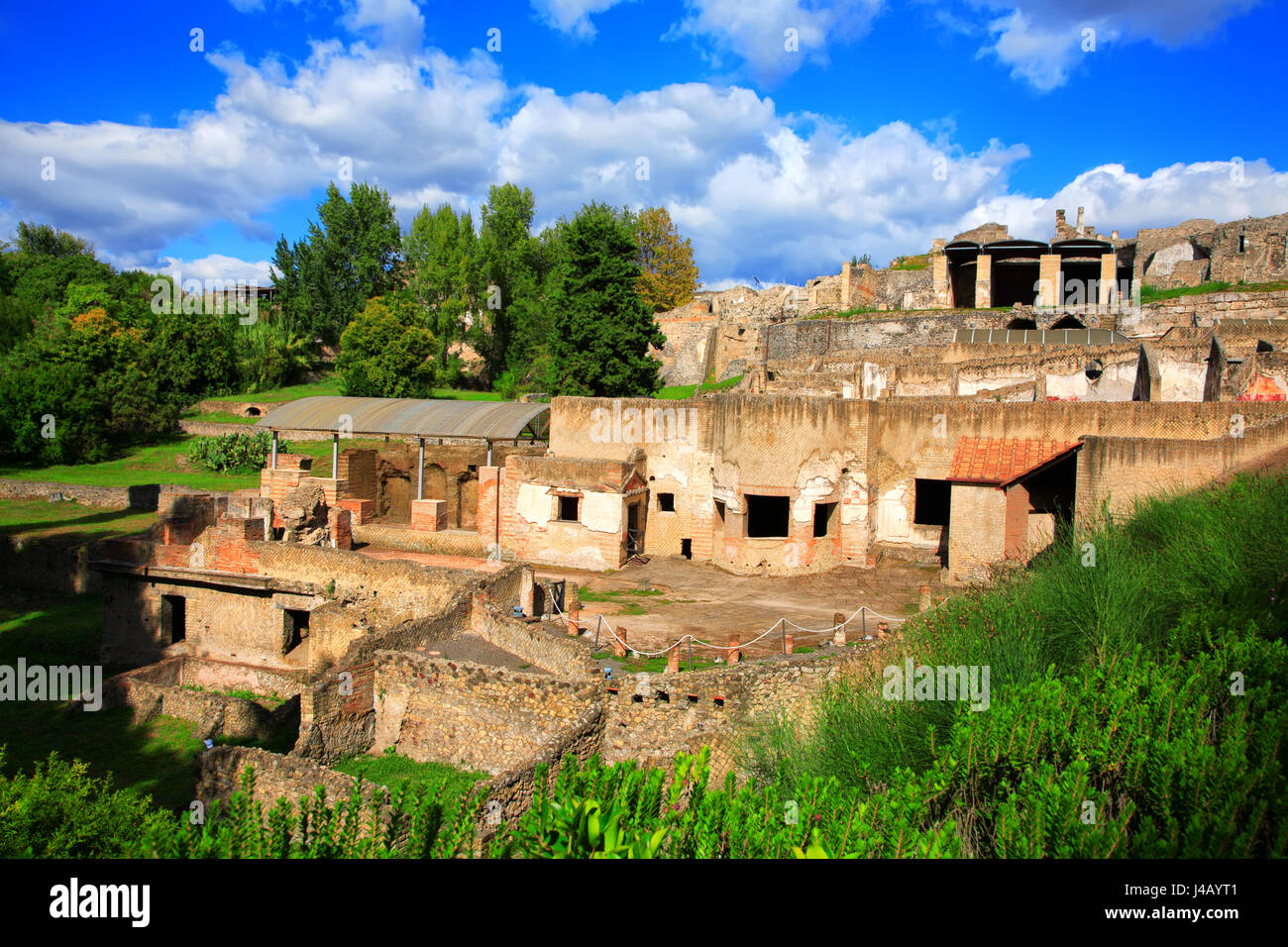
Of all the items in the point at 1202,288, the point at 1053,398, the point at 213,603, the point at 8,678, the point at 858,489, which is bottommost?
the point at 8,678

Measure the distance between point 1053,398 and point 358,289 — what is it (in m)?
47.4

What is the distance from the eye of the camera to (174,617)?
1705 cm

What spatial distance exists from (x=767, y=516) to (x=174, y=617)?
48.0ft

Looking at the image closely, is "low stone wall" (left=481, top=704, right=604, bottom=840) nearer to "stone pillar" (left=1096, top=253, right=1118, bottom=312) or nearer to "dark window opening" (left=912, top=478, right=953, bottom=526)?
"dark window opening" (left=912, top=478, right=953, bottom=526)

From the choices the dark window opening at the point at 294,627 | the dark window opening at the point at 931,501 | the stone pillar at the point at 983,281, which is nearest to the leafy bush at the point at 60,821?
the dark window opening at the point at 294,627

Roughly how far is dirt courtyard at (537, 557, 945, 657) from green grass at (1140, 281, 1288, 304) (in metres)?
23.2

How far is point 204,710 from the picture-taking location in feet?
43.6

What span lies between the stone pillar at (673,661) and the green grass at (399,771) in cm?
A: 288

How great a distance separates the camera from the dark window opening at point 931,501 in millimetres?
20094

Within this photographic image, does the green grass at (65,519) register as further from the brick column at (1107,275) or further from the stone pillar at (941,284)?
the brick column at (1107,275)

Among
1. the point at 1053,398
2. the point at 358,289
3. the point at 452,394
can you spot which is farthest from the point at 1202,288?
the point at 358,289

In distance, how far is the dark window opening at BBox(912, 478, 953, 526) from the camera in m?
20.1

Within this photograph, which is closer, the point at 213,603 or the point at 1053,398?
the point at 213,603
